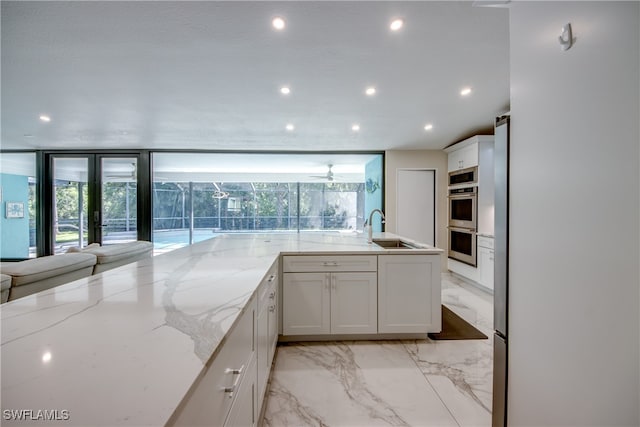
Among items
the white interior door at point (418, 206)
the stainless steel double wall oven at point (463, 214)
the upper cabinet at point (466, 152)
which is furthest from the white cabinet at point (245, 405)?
the white interior door at point (418, 206)

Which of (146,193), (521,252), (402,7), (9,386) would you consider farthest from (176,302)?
(146,193)

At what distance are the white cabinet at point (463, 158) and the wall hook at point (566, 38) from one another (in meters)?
3.57

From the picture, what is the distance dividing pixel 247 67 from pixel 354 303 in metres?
2.27

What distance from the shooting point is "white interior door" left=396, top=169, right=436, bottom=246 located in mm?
5090

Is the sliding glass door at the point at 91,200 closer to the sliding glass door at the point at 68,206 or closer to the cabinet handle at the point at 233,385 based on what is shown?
the sliding glass door at the point at 68,206

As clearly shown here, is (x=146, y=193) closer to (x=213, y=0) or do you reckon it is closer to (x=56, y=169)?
(x=56, y=169)

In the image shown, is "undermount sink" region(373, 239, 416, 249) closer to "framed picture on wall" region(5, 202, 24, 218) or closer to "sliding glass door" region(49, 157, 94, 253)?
"sliding glass door" region(49, 157, 94, 253)

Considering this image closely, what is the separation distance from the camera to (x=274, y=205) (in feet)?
29.0

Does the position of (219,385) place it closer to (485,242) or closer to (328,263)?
(328,263)

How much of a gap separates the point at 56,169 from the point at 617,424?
24.5 feet

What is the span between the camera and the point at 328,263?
229cm

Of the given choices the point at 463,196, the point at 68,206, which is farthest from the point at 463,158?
the point at 68,206

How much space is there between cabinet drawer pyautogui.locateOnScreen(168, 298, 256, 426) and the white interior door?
4476mm

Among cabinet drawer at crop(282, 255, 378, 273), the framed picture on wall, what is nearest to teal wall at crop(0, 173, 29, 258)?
the framed picture on wall
